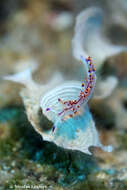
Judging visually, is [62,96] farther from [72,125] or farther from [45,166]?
[45,166]

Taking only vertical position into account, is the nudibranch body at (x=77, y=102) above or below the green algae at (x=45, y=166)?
above

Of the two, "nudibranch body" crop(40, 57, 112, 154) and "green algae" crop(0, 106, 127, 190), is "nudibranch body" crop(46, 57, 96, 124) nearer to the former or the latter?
"nudibranch body" crop(40, 57, 112, 154)

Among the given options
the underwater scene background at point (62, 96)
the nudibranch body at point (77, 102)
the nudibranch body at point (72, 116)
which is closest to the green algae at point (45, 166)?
the underwater scene background at point (62, 96)

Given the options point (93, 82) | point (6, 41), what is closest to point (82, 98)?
point (93, 82)

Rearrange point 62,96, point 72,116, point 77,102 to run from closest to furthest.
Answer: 1. point 77,102
2. point 72,116
3. point 62,96

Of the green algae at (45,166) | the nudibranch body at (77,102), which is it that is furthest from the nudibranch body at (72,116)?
the green algae at (45,166)

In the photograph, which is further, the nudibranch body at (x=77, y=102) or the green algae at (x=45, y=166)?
the green algae at (x=45, y=166)

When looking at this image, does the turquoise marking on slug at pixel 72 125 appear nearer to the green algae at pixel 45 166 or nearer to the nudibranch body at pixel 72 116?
the nudibranch body at pixel 72 116

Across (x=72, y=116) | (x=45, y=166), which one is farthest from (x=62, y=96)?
(x=45, y=166)

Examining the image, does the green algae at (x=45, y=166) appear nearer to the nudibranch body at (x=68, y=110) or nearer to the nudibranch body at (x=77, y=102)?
the nudibranch body at (x=68, y=110)
